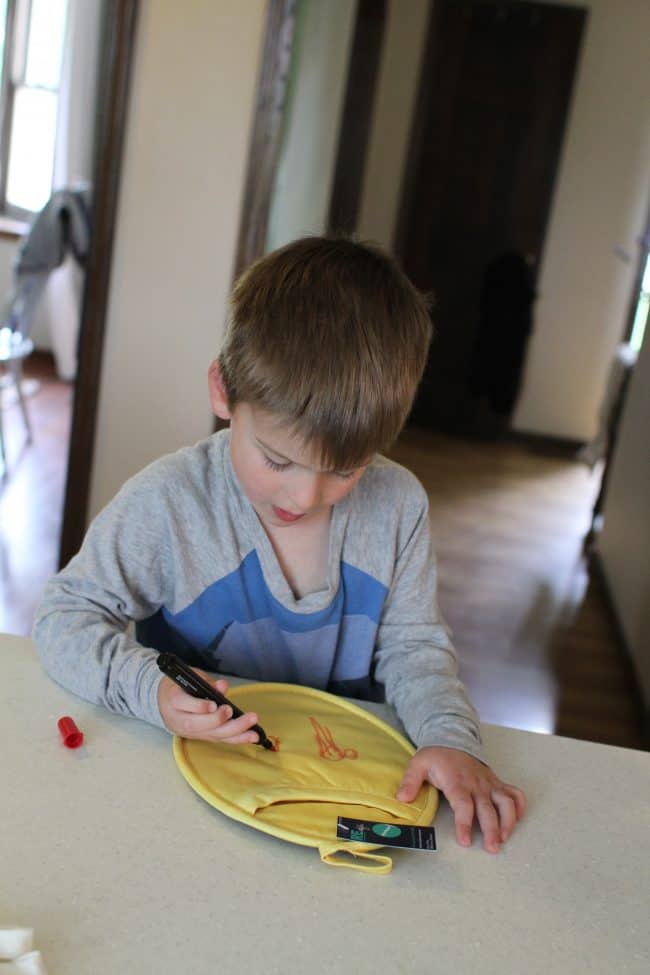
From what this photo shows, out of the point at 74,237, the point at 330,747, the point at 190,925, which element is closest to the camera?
the point at 190,925

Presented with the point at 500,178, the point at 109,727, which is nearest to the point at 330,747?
the point at 109,727

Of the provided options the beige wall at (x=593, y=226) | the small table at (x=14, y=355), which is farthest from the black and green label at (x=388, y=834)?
the beige wall at (x=593, y=226)

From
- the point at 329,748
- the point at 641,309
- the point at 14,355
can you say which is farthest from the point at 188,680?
the point at 641,309

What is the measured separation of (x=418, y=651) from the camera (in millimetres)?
1066

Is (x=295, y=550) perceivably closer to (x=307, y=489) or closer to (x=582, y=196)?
(x=307, y=489)

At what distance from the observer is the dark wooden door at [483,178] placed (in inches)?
200

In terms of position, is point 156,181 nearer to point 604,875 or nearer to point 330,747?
point 330,747

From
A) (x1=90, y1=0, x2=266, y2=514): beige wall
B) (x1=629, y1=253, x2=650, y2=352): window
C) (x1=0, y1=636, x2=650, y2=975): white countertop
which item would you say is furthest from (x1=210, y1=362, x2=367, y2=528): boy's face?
(x1=629, y1=253, x2=650, y2=352): window

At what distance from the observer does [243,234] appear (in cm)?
238

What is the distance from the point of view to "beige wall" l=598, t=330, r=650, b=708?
9.75 ft

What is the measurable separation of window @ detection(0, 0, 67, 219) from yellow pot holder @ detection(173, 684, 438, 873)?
12.2 ft

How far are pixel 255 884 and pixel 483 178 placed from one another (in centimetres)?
501

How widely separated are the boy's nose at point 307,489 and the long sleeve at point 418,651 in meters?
0.21

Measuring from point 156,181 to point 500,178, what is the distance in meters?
3.28
